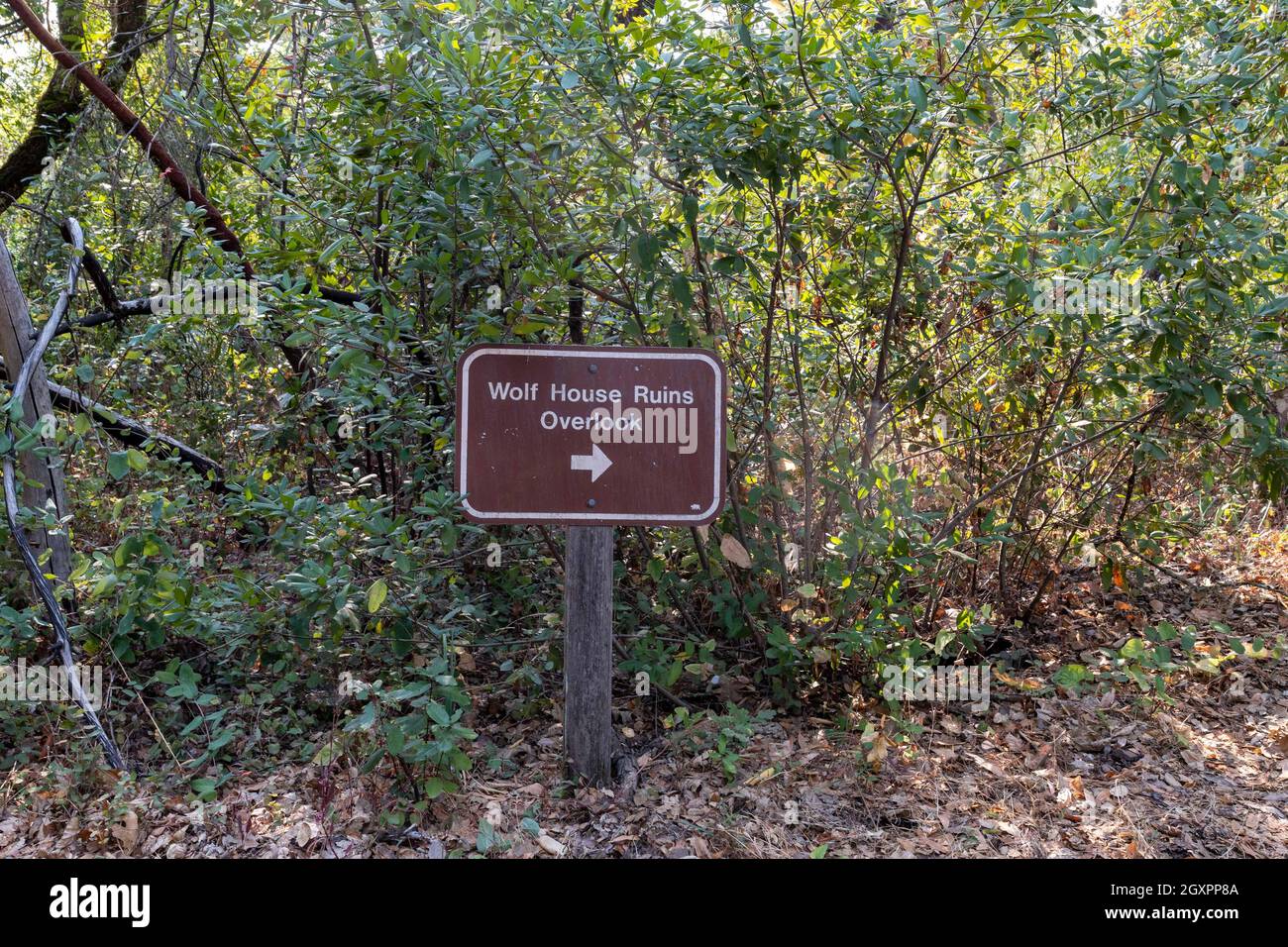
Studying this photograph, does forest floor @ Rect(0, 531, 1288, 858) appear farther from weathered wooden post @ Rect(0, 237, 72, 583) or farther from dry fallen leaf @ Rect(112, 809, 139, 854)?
weathered wooden post @ Rect(0, 237, 72, 583)

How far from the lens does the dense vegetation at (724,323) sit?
3311 millimetres

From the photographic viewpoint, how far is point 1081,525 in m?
4.73

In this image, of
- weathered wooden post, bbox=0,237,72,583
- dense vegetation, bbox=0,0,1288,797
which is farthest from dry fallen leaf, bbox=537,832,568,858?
weathered wooden post, bbox=0,237,72,583

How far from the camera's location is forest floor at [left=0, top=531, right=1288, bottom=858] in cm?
319

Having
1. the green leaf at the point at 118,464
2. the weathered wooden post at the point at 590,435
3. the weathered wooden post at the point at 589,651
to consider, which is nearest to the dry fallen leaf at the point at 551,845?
the weathered wooden post at the point at 589,651

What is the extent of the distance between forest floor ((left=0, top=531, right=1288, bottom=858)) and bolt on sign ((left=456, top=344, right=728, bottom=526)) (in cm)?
105

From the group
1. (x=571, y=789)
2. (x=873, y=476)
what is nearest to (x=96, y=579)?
(x=571, y=789)

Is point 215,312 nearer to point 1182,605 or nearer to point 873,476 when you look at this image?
point 873,476

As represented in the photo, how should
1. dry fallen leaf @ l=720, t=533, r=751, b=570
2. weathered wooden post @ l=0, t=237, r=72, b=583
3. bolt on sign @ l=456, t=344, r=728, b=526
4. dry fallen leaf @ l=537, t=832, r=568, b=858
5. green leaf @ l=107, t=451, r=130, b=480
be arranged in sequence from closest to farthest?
bolt on sign @ l=456, t=344, r=728, b=526 → dry fallen leaf @ l=537, t=832, r=568, b=858 → green leaf @ l=107, t=451, r=130, b=480 → dry fallen leaf @ l=720, t=533, r=751, b=570 → weathered wooden post @ l=0, t=237, r=72, b=583

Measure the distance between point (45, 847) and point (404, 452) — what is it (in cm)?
181

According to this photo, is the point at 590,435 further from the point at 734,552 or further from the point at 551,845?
the point at 551,845

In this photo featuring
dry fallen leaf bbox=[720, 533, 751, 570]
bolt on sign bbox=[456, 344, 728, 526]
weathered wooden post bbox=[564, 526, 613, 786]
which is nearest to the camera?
bolt on sign bbox=[456, 344, 728, 526]

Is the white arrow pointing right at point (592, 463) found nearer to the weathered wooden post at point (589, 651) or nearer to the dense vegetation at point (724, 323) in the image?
the weathered wooden post at point (589, 651)

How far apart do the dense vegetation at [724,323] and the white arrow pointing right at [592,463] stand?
0.53 metres
